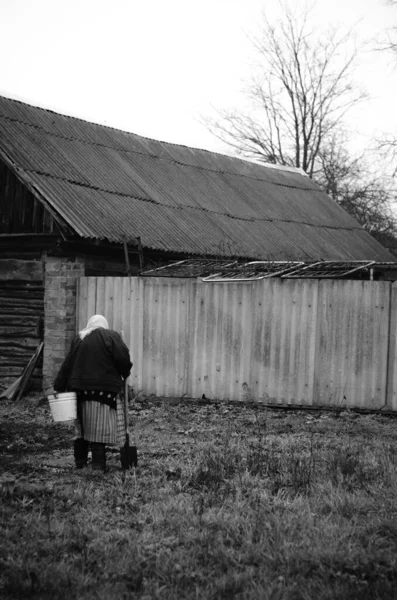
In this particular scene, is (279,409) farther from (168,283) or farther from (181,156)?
(181,156)

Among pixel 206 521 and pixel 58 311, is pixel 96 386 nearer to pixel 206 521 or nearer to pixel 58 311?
pixel 206 521

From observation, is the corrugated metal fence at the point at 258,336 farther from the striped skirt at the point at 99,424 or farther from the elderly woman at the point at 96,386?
the striped skirt at the point at 99,424

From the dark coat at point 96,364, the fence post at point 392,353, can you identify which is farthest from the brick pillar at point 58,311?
the dark coat at point 96,364

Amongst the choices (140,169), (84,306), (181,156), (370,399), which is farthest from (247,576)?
(181,156)

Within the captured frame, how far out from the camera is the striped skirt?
319 inches

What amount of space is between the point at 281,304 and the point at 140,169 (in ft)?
22.9

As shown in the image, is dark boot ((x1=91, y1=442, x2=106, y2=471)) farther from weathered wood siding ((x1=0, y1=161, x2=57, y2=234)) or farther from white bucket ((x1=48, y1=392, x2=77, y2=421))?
weathered wood siding ((x1=0, y1=161, x2=57, y2=234))

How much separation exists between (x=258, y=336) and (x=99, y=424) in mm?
4754

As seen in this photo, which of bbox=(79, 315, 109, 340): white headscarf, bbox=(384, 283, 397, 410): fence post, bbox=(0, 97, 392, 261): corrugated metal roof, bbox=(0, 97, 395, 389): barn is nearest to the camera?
bbox=(79, 315, 109, 340): white headscarf

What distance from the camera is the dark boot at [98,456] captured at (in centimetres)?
805

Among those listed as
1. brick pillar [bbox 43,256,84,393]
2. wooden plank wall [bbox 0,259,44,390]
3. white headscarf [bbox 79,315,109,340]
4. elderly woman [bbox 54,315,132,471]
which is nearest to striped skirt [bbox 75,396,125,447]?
elderly woman [bbox 54,315,132,471]

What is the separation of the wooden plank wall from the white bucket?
20.5ft

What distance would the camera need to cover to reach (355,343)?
469 inches

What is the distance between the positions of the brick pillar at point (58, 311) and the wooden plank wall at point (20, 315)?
0.99 feet
